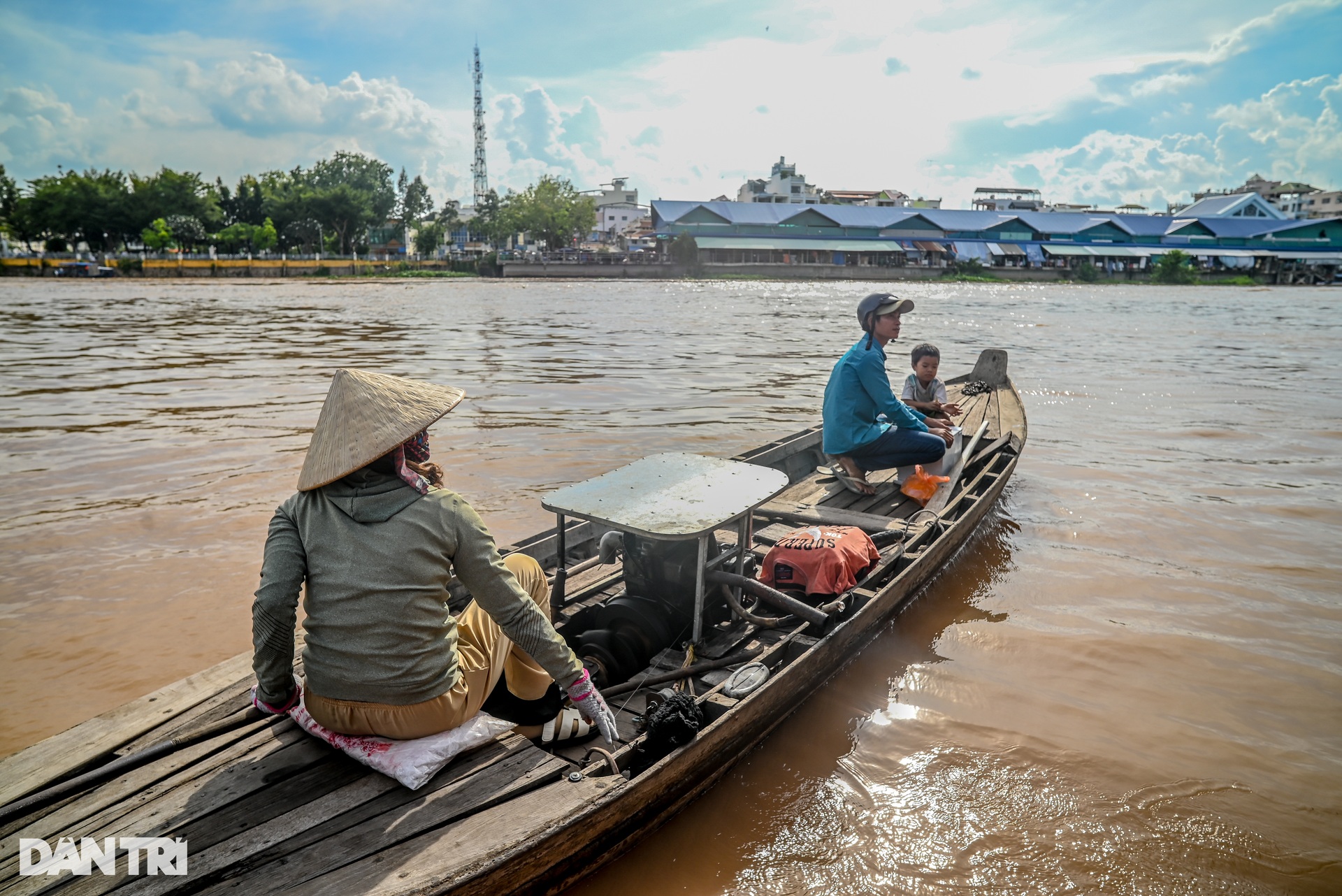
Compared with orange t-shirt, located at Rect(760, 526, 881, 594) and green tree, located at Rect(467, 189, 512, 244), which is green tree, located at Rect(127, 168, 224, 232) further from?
Answer: orange t-shirt, located at Rect(760, 526, 881, 594)

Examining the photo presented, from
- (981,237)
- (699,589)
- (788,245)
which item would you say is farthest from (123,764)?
(981,237)

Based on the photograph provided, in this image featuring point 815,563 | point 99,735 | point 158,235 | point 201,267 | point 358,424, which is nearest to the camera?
point 358,424

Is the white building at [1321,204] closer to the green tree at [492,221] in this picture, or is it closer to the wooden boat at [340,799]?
the green tree at [492,221]

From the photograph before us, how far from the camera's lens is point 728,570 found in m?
4.29

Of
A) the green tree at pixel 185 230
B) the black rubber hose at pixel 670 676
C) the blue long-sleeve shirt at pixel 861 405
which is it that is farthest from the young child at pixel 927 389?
the green tree at pixel 185 230

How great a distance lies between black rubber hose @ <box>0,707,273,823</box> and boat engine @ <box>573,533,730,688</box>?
4.45ft

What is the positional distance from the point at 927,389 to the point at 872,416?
118cm

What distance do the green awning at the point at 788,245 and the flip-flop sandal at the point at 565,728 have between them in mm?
58632

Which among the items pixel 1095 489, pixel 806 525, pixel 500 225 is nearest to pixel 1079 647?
pixel 806 525

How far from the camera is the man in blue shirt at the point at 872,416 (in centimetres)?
583

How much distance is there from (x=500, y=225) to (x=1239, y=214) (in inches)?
2696

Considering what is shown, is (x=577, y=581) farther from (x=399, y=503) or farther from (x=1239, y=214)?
(x=1239, y=214)

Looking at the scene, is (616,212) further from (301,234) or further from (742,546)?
(742,546)

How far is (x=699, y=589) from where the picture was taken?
3592 millimetres
